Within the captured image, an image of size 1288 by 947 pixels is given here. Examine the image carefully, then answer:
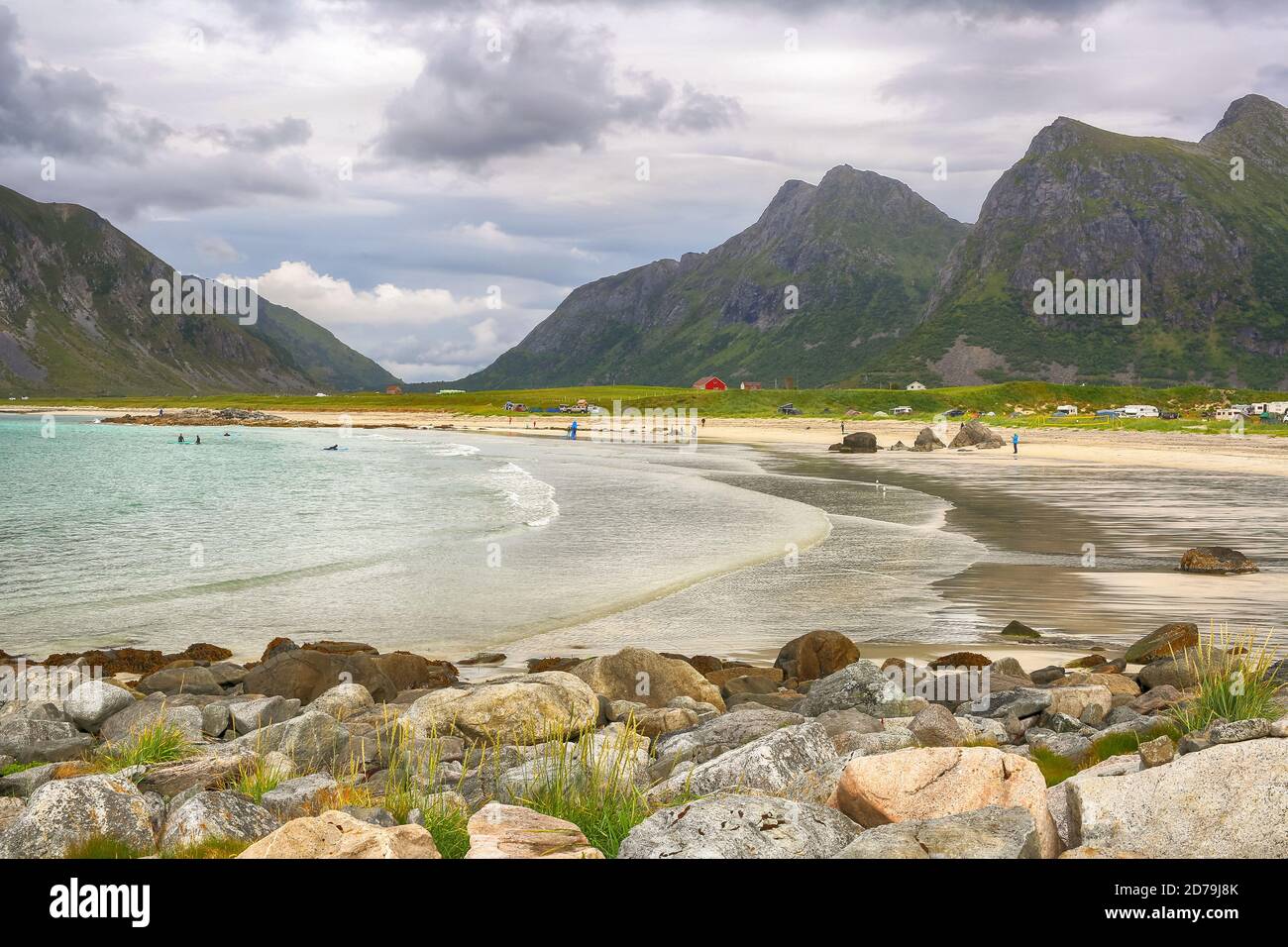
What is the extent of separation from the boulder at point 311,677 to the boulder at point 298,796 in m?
6.33

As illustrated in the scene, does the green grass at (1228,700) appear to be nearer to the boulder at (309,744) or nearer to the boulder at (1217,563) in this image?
the boulder at (309,744)

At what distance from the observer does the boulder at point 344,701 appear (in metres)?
12.8

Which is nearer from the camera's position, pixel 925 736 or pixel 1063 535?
pixel 925 736

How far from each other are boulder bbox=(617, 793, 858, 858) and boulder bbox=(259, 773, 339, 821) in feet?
9.24

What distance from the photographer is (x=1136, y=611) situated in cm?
2034

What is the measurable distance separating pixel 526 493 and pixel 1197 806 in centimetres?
4788

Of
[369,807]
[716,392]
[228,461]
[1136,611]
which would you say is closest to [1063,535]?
[1136,611]

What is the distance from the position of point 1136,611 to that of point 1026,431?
90580 mm

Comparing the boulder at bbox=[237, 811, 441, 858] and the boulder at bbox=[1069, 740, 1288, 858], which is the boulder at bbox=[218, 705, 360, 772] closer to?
the boulder at bbox=[237, 811, 441, 858]

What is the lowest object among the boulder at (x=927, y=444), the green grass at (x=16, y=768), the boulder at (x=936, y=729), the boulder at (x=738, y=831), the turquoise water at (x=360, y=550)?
the turquoise water at (x=360, y=550)

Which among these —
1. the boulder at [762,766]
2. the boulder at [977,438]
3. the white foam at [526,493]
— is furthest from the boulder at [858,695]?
the boulder at [977,438]

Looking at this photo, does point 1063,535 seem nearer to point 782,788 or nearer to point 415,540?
point 415,540

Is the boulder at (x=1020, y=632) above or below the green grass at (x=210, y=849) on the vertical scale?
below

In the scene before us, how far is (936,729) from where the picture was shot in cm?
1004
